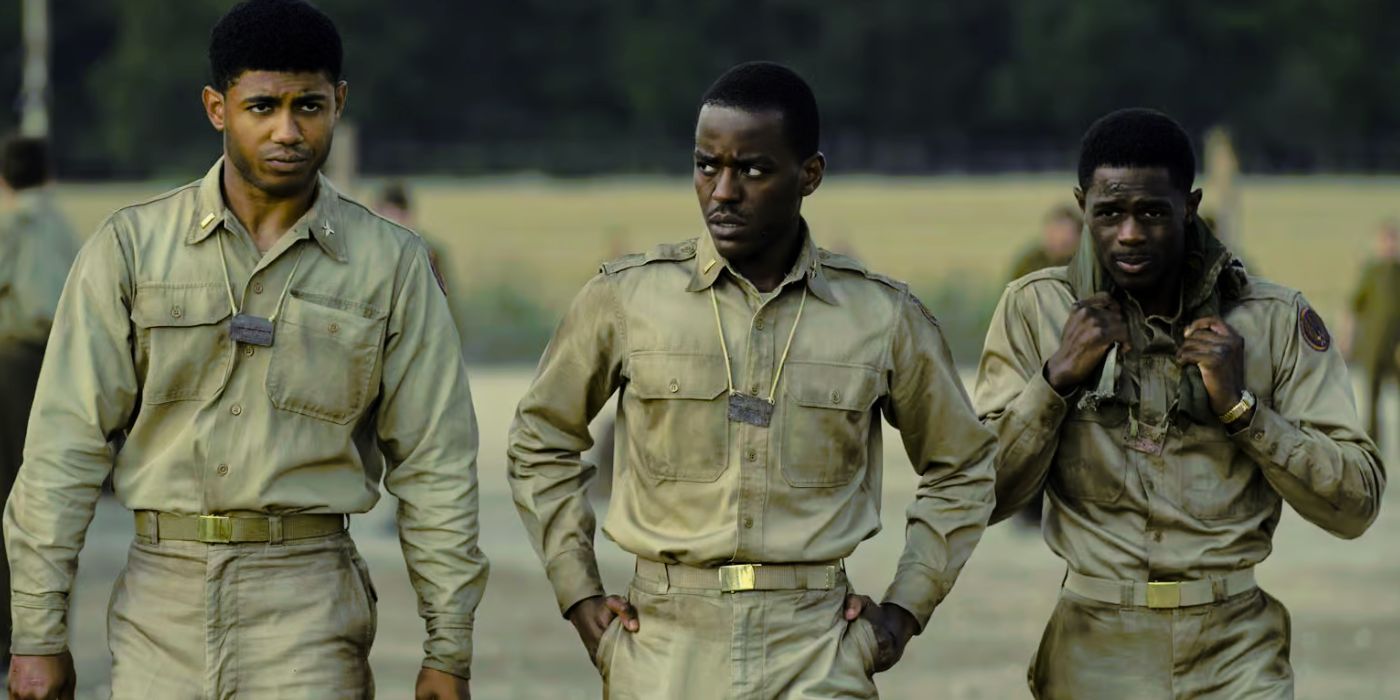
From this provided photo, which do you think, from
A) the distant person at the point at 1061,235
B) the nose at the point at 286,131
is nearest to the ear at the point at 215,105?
the nose at the point at 286,131

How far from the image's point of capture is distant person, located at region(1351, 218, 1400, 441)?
20672mm

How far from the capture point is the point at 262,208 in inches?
228

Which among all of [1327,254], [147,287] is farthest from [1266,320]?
[1327,254]

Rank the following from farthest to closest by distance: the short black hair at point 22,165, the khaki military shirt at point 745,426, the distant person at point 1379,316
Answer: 1. the distant person at point 1379,316
2. the short black hair at point 22,165
3. the khaki military shirt at point 745,426

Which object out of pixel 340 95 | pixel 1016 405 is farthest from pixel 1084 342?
pixel 340 95

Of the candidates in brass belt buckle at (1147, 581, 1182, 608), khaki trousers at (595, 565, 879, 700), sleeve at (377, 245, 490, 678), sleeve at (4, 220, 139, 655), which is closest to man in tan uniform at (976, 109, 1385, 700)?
brass belt buckle at (1147, 581, 1182, 608)

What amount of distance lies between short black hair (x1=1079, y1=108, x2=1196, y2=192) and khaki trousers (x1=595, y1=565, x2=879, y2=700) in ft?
4.16

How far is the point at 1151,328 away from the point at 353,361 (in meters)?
1.93

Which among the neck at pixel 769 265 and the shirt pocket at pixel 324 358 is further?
the neck at pixel 769 265

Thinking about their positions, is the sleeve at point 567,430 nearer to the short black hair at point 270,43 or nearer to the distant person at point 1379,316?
the short black hair at point 270,43

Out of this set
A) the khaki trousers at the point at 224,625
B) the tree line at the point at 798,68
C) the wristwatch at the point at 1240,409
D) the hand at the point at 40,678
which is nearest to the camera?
the hand at the point at 40,678

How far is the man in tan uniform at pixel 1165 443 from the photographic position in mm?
6094

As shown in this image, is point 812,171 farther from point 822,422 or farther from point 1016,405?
→ point 1016,405

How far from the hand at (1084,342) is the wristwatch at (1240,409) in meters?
0.31
